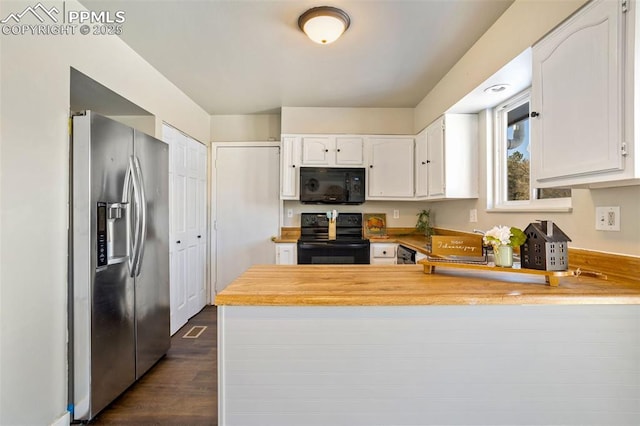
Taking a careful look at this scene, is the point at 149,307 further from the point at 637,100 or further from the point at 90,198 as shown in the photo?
the point at 637,100

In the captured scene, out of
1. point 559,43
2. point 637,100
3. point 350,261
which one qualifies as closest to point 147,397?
point 350,261

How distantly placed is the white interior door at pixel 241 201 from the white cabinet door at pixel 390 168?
4.02ft

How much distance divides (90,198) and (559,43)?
8.22 ft

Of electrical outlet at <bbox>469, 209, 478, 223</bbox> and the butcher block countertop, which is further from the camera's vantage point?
electrical outlet at <bbox>469, 209, 478, 223</bbox>

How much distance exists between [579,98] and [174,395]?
2.76m

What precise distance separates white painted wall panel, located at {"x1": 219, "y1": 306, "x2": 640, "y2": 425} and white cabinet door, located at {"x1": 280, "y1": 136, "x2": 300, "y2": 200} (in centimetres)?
248

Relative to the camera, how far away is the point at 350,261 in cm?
322

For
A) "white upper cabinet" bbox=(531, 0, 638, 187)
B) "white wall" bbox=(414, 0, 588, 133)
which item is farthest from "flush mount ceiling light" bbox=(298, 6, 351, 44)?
"white upper cabinet" bbox=(531, 0, 638, 187)

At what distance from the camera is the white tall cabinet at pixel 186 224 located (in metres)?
2.93

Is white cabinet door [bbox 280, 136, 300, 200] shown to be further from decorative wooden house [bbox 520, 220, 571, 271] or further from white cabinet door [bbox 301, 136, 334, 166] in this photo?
decorative wooden house [bbox 520, 220, 571, 271]

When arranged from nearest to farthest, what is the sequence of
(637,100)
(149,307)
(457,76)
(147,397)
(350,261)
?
(637,100), (147,397), (149,307), (457,76), (350,261)

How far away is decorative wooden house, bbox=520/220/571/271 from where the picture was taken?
1245 millimetres

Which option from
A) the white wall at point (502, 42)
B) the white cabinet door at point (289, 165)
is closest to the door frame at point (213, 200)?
the white cabinet door at point (289, 165)

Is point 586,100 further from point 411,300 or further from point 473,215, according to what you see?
point 473,215
